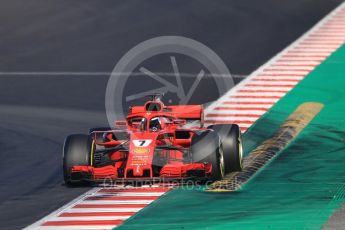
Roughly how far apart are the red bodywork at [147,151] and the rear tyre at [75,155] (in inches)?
4.9

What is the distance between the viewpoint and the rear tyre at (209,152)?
1870 cm

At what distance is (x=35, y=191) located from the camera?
1922 cm

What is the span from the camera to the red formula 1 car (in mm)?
18656

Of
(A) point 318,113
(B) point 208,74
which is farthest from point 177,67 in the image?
(A) point 318,113

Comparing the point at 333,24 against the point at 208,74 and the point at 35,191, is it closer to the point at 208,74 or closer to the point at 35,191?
the point at 208,74

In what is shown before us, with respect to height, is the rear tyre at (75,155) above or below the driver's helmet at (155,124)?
below

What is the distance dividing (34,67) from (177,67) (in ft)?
15.1

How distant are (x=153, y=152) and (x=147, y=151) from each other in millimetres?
116

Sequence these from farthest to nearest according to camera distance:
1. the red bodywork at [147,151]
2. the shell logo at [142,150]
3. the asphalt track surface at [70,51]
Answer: the asphalt track surface at [70,51] < the shell logo at [142,150] < the red bodywork at [147,151]

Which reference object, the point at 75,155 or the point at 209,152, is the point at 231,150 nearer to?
the point at 209,152

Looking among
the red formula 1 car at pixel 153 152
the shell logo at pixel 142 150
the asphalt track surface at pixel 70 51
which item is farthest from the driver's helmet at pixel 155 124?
the asphalt track surface at pixel 70 51

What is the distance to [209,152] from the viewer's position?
18719 mm

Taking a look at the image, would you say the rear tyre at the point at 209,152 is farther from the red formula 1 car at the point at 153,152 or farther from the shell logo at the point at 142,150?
the shell logo at the point at 142,150

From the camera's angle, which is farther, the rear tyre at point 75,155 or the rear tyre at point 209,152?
the rear tyre at point 75,155
